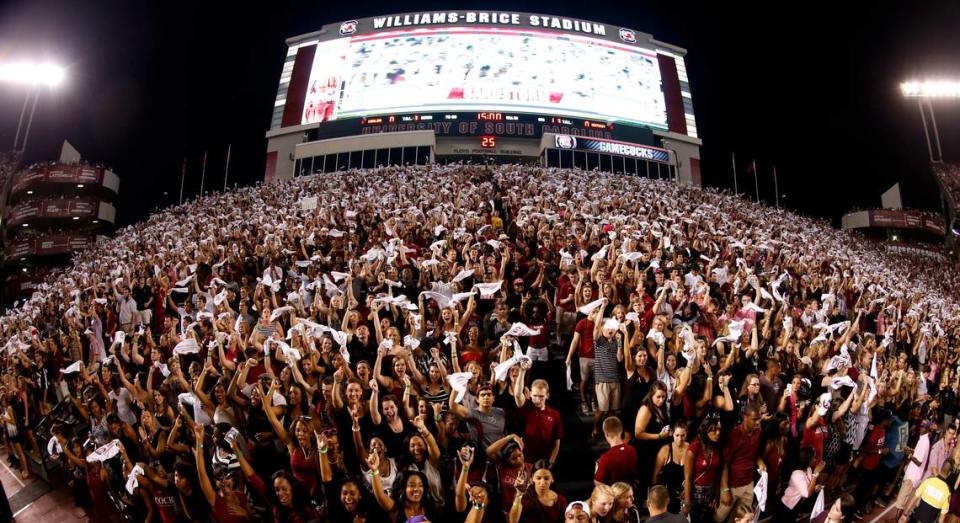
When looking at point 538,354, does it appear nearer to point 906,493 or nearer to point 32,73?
point 906,493

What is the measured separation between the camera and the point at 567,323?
9.10 m

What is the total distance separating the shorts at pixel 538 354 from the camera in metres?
7.80

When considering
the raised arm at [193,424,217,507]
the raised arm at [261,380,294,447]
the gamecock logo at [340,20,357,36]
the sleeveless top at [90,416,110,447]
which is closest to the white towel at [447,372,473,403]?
the raised arm at [261,380,294,447]

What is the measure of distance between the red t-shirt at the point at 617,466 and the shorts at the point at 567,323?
12.9ft

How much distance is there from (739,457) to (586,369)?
2076 millimetres

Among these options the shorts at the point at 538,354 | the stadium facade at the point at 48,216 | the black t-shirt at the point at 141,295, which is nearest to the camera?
the shorts at the point at 538,354

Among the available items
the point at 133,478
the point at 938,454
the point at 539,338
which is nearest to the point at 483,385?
the point at 539,338

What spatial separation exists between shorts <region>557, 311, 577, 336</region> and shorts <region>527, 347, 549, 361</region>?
3.75ft

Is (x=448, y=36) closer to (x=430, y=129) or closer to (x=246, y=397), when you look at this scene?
(x=430, y=129)

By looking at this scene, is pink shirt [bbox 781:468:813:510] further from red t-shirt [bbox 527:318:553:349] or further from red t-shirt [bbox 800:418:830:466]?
red t-shirt [bbox 527:318:553:349]

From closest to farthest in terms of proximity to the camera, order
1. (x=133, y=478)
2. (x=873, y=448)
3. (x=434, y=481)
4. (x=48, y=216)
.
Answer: (x=434, y=481) → (x=133, y=478) → (x=873, y=448) → (x=48, y=216)

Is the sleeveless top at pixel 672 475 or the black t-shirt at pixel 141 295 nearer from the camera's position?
the sleeveless top at pixel 672 475

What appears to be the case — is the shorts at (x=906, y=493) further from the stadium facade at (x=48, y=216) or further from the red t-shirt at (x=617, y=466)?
the stadium facade at (x=48, y=216)

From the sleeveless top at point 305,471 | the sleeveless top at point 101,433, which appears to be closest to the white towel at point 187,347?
the sleeveless top at point 101,433
